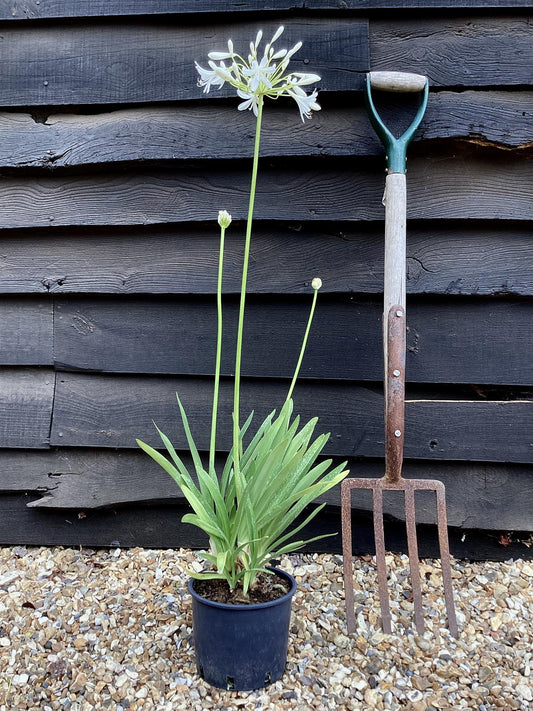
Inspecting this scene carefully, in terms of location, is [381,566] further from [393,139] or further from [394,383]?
[393,139]

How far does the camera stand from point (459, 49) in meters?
1.55

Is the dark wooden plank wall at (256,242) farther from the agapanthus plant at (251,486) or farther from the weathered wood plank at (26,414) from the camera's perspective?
the agapanthus plant at (251,486)

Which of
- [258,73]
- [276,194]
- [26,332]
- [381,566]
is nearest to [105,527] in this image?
[26,332]

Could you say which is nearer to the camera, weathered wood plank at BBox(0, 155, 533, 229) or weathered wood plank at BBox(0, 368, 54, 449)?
weathered wood plank at BBox(0, 155, 533, 229)

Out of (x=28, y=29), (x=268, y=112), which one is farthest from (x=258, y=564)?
(x=28, y=29)

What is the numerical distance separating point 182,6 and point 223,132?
36 centimetres

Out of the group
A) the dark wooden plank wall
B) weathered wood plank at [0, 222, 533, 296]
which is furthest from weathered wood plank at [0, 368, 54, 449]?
weathered wood plank at [0, 222, 533, 296]

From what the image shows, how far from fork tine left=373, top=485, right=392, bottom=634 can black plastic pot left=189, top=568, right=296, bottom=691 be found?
0.28 meters

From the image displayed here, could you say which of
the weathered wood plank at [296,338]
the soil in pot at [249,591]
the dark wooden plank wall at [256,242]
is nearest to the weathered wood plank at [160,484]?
the dark wooden plank wall at [256,242]

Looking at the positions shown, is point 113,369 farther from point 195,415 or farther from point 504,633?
point 504,633

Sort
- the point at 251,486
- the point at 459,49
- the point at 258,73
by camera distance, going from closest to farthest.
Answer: the point at 258,73, the point at 251,486, the point at 459,49

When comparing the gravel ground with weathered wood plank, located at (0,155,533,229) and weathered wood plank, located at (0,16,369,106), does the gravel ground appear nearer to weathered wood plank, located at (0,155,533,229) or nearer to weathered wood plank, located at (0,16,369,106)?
weathered wood plank, located at (0,155,533,229)

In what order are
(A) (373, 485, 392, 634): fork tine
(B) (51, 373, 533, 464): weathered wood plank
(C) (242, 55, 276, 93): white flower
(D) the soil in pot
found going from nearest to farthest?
(C) (242, 55, 276, 93): white flower, (D) the soil in pot, (A) (373, 485, 392, 634): fork tine, (B) (51, 373, 533, 464): weathered wood plank

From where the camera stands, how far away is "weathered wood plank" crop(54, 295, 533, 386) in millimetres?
1624
